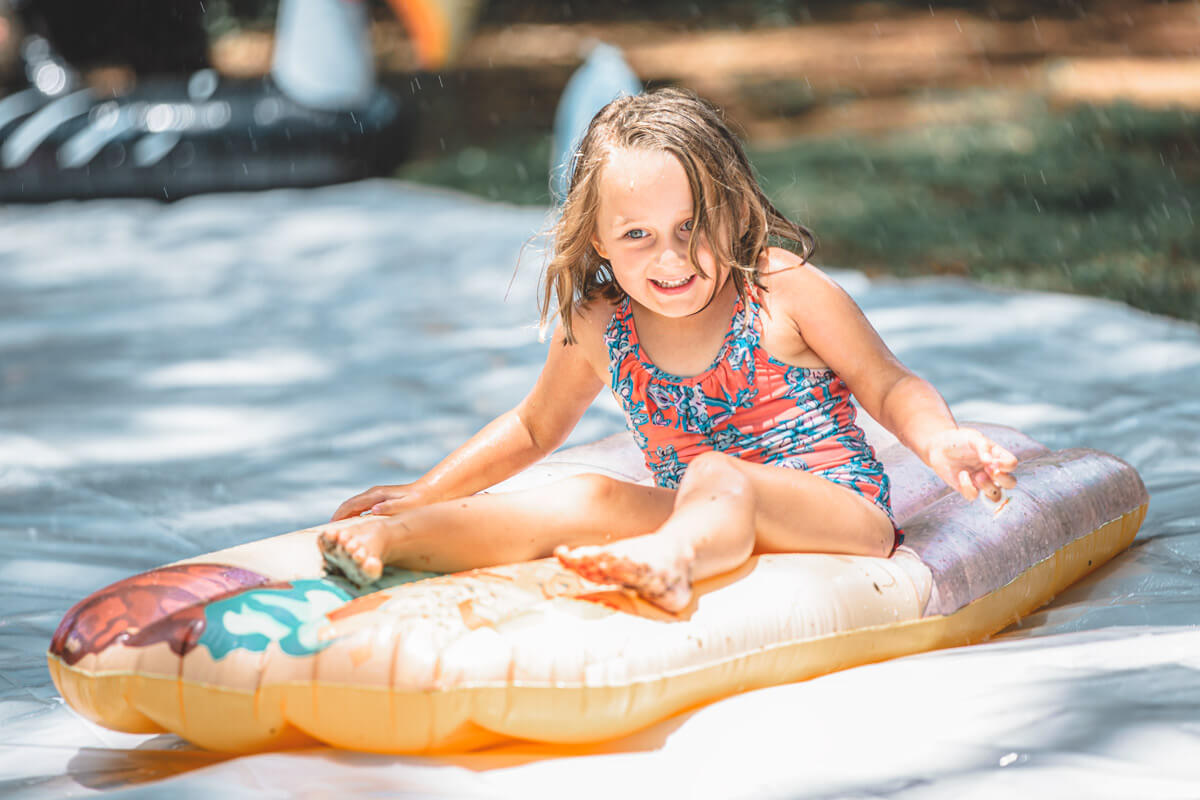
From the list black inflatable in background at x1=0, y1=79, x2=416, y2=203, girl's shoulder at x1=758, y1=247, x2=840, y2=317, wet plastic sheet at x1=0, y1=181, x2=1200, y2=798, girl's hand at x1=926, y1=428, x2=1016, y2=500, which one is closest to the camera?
wet plastic sheet at x1=0, y1=181, x2=1200, y2=798

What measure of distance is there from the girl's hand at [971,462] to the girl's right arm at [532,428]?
591 millimetres

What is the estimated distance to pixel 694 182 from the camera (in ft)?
5.85

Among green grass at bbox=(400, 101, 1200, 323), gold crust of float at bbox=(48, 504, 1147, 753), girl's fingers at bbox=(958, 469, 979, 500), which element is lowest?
green grass at bbox=(400, 101, 1200, 323)

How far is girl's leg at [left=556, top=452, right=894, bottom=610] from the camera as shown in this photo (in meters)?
1.54

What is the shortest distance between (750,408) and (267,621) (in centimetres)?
77

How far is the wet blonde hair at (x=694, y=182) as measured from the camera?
179 centimetres

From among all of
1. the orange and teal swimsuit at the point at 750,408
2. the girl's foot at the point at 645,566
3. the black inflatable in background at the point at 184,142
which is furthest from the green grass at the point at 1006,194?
the girl's foot at the point at 645,566

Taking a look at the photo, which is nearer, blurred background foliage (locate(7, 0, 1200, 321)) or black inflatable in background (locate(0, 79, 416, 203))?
black inflatable in background (locate(0, 79, 416, 203))

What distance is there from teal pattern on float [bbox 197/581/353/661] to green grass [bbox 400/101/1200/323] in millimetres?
3872

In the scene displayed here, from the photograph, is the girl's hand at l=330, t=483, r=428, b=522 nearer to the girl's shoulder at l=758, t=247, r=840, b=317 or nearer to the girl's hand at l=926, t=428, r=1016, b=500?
the girl's shoulder at l=758, t=247, r=840, b=317

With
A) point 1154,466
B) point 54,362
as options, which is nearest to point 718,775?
point 1154,466

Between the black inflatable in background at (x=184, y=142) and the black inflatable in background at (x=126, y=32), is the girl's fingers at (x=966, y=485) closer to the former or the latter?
the black inflatable in background at (x=184, y=142)

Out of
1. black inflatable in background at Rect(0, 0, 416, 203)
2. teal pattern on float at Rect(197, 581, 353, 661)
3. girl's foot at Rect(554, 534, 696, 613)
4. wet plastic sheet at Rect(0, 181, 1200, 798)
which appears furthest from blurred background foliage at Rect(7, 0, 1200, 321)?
teal pattern on float at Rect(197, 581, 353, 661)

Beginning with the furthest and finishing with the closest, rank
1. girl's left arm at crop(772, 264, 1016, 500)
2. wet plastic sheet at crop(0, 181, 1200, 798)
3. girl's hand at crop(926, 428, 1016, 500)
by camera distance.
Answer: girl's left arm at crop(772, 264, 1016, 500) < girl's hand at crop(926, 428, 1016, 500) < wet plastic sheet at crop(0, 181, 1200, 798)
